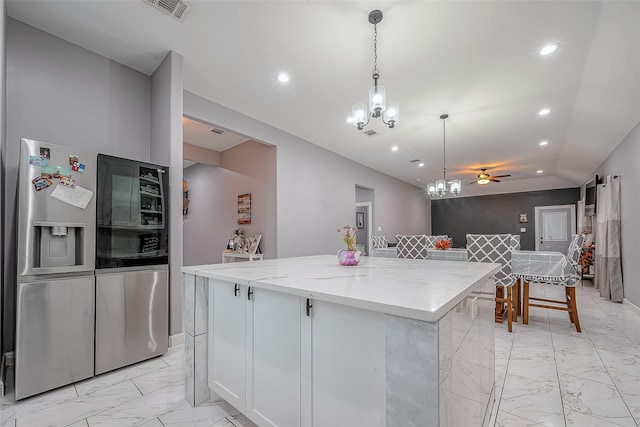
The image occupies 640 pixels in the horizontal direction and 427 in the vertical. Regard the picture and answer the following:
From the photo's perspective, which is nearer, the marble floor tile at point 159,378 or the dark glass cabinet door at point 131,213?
the marble floor tile at point 159,378

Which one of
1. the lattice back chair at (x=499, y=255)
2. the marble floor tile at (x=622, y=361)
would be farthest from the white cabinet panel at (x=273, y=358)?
the lattice back chair at (x=499, y=255)

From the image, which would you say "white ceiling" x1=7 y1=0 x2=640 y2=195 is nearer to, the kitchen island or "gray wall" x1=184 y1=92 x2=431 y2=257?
"gray wall" x1=184 y1=92 x2=431 y2=257

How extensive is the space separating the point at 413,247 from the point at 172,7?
12.6 ft

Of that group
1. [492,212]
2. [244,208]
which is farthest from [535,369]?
[492,212]

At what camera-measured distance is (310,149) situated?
519 centimetres

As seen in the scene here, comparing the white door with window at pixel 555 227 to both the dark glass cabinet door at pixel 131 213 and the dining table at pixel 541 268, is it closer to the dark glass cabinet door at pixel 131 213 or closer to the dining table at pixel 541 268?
the dining table at pixel 541 268

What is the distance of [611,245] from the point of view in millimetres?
4305

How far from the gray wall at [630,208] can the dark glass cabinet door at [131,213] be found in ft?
18.0

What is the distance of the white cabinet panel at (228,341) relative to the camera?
156cm

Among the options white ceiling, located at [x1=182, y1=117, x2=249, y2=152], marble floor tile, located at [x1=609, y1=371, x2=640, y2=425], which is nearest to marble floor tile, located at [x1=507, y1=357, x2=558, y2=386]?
marble floor tile, located at [x1=609, y1=371, x2=640, y2=425]

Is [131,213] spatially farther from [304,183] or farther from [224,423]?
[304,183]

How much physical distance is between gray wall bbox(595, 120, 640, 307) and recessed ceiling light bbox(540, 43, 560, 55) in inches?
82.3

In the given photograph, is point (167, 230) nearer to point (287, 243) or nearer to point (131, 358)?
point (131, 358)

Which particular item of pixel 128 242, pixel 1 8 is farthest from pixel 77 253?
pixel 1 8
